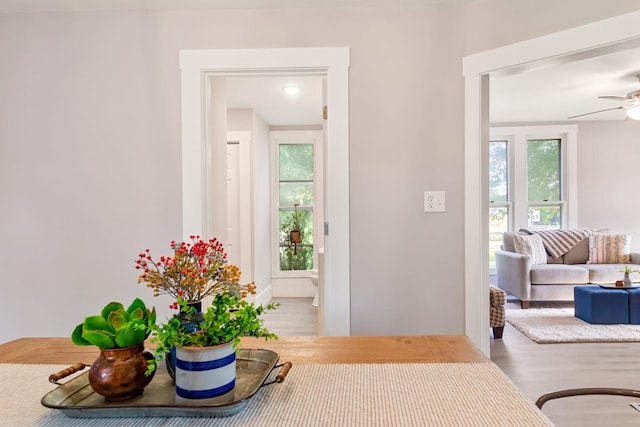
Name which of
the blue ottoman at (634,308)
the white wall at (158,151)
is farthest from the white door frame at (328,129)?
the blue ottoman at (634,308)

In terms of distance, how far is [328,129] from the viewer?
86.5 inches

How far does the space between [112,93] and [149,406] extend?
2034 millimetres

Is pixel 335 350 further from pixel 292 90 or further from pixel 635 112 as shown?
pixel 635 112

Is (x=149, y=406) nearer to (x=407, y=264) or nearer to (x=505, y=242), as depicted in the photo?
(x=407, y=264)

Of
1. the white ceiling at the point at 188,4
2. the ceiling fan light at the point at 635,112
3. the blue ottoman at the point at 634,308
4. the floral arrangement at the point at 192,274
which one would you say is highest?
the white ceiling at the point at 188,4

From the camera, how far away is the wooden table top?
102cm

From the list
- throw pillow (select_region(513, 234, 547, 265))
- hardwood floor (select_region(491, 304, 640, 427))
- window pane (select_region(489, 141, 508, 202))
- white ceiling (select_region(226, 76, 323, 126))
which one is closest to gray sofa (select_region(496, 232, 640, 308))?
throw pillow (select_region(513, 234, 547, 265))

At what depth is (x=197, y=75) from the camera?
2.18 meters

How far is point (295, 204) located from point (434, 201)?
10.3 ft

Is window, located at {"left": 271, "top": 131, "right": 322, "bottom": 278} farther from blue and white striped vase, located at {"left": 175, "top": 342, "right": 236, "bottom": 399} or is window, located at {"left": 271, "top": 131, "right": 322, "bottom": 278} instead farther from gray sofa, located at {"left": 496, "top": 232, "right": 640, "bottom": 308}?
blue and white striped vase, located at {"left": 175, "top": 342, "right": 236, "bottom": 399}

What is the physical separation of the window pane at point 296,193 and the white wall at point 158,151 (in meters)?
2.99

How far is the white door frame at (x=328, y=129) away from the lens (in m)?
2.17

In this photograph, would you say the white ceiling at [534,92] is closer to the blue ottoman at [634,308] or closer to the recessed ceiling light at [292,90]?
the recessed ceiling light at [292,90]

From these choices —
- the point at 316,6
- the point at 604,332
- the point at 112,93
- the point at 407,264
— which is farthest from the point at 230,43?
the point at 604,332
